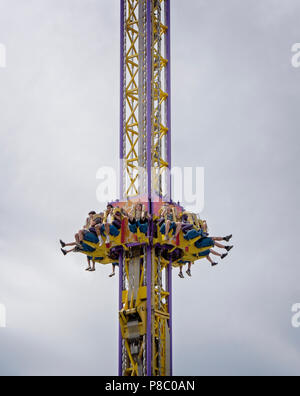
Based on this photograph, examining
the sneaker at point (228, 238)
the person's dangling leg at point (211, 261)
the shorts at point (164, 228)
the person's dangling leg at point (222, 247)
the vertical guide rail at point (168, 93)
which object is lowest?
the person's dangling leg at point (211, 261)

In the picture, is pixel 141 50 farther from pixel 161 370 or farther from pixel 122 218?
pixel 161 370

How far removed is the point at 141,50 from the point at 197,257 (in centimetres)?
1361

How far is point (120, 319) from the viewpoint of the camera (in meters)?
74.6

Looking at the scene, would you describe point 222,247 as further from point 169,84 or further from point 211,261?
point 169,84

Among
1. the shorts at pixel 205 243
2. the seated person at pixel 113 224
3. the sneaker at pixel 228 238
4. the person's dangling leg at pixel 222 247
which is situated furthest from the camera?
the person's dangling leg at pixel 222 247

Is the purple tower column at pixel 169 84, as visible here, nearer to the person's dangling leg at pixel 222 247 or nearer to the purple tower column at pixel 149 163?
the purple tower column at pixel 149 163

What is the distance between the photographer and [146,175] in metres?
76.8

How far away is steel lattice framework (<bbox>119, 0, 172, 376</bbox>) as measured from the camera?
7406cm

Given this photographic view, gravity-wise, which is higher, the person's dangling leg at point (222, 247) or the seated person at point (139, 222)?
the seated person at point (139, 222)

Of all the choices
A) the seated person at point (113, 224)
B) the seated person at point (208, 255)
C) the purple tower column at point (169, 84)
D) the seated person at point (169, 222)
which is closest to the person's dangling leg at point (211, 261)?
the seated person at point (208, 255)

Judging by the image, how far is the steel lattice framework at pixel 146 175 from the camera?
243 feet

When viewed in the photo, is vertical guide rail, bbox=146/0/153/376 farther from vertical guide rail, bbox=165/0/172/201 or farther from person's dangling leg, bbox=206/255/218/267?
person's dangling leg, bbox=206/255/218/267

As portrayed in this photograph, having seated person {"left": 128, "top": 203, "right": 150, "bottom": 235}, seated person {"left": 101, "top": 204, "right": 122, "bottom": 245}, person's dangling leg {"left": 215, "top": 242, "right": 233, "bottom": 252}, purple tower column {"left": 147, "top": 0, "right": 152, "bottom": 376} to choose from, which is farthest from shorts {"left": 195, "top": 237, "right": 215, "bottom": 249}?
seated person {"left": 101, "top": 204, "right": 122, "bottom": 245}

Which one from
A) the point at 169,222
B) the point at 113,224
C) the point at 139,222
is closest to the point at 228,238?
the point at 169,222
